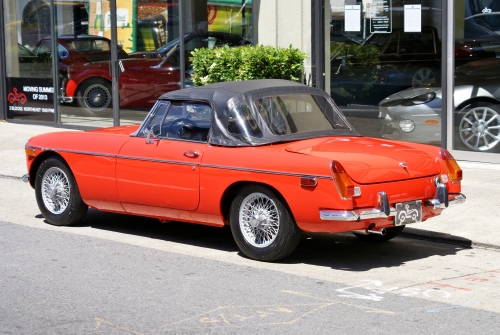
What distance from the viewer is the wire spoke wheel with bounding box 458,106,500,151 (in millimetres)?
11789

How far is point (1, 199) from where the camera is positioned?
10680 millimetres

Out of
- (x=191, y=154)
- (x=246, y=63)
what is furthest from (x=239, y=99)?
(x=246, y=63)

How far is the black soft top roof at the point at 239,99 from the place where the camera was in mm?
7578

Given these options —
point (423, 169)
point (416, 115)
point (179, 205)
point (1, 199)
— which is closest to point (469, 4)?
point (416, 115)

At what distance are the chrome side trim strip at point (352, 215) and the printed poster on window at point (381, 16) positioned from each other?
6311 mm

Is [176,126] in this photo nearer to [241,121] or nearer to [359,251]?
[241,121]

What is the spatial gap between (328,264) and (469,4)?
5.95 meters

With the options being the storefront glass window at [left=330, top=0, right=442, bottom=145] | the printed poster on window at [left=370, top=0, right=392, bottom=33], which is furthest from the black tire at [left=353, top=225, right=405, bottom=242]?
the printed poster on window at [left=370, top=0, right=392, bottom=33]

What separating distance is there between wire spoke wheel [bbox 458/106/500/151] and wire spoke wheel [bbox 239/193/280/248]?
18.4ft

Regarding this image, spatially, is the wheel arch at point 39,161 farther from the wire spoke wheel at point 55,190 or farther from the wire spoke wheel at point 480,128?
the wire spoke wheel at point 480,128

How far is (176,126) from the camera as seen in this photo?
8055 millimetres

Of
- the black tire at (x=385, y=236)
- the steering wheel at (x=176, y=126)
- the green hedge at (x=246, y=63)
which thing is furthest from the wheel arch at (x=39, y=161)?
the green hedge at (x=246, y=63)

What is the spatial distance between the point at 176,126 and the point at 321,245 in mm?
1816

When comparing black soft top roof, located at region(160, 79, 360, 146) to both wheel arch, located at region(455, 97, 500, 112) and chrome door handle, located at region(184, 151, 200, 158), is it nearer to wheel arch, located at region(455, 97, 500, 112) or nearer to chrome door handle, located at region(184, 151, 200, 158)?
chrome door handle, located at region(184, 151, 200, 158)
